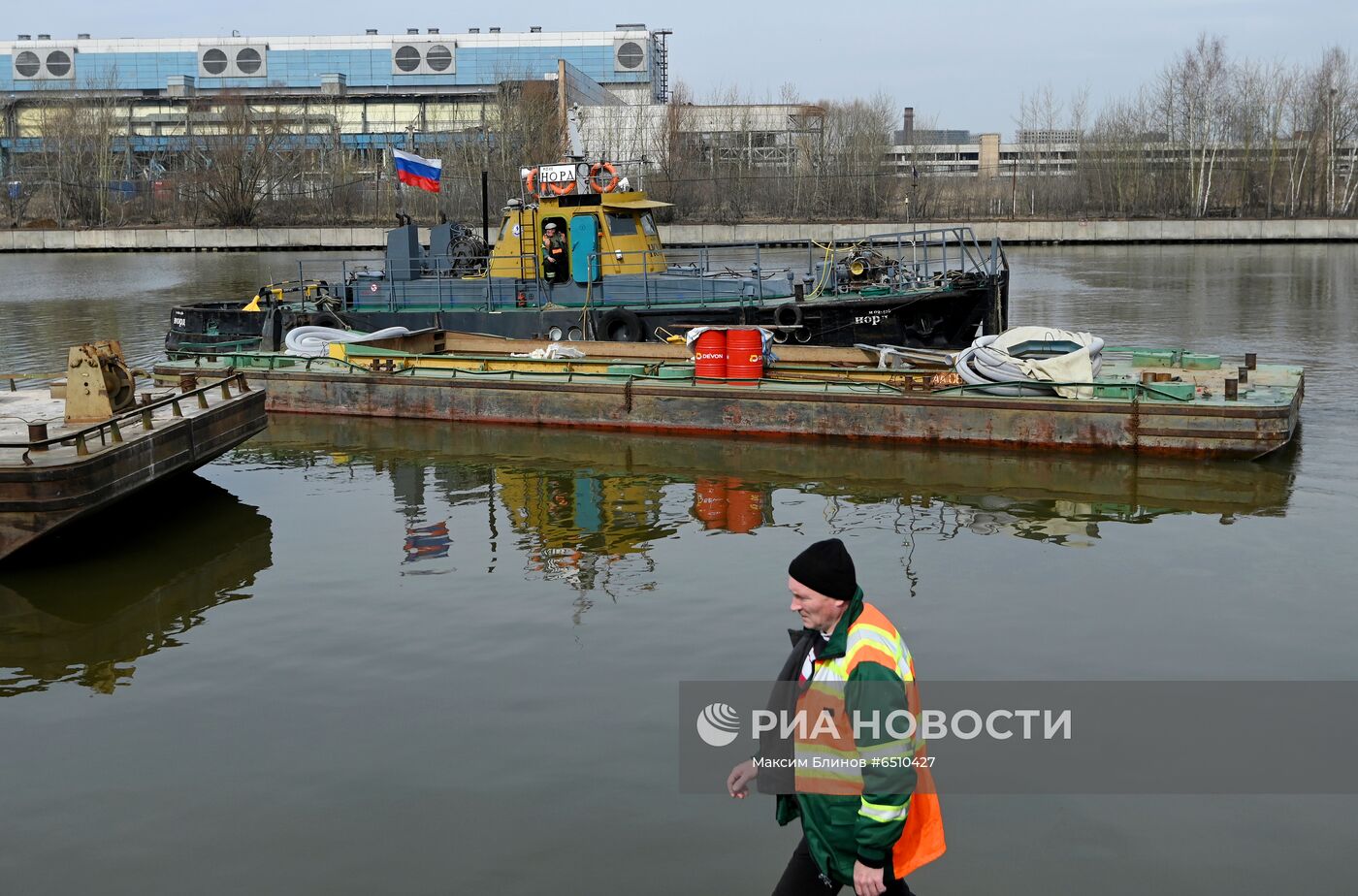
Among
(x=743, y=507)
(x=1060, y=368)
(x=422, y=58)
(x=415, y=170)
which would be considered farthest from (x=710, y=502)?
(x=422, y=58)

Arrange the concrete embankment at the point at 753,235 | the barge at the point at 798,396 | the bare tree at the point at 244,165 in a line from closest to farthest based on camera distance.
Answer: the barge at the point at 798,396
the concrete embankment at the point at 753,235
the bare tree at the point at 244,165

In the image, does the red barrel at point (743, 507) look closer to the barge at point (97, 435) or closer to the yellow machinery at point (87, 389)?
the barge at point (97, 435)

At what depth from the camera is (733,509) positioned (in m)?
13.2

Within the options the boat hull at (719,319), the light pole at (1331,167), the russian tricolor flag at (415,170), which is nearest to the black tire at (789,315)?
the boat hull at (719,319)

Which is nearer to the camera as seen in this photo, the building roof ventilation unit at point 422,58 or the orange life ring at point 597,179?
the orange life ring at point 597,179

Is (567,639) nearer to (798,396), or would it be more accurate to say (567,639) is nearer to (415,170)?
(798,396)

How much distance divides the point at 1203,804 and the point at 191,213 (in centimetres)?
7748

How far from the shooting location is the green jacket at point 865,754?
13.2 ft

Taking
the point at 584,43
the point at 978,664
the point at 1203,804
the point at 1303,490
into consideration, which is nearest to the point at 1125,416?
the point at 1303,490

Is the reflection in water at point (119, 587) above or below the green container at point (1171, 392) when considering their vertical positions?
below

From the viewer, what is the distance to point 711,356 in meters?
17.0

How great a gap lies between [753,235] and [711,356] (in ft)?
162

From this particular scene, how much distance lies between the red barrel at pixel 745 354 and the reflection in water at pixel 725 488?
1.04m

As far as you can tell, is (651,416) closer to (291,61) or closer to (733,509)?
(733,509)
